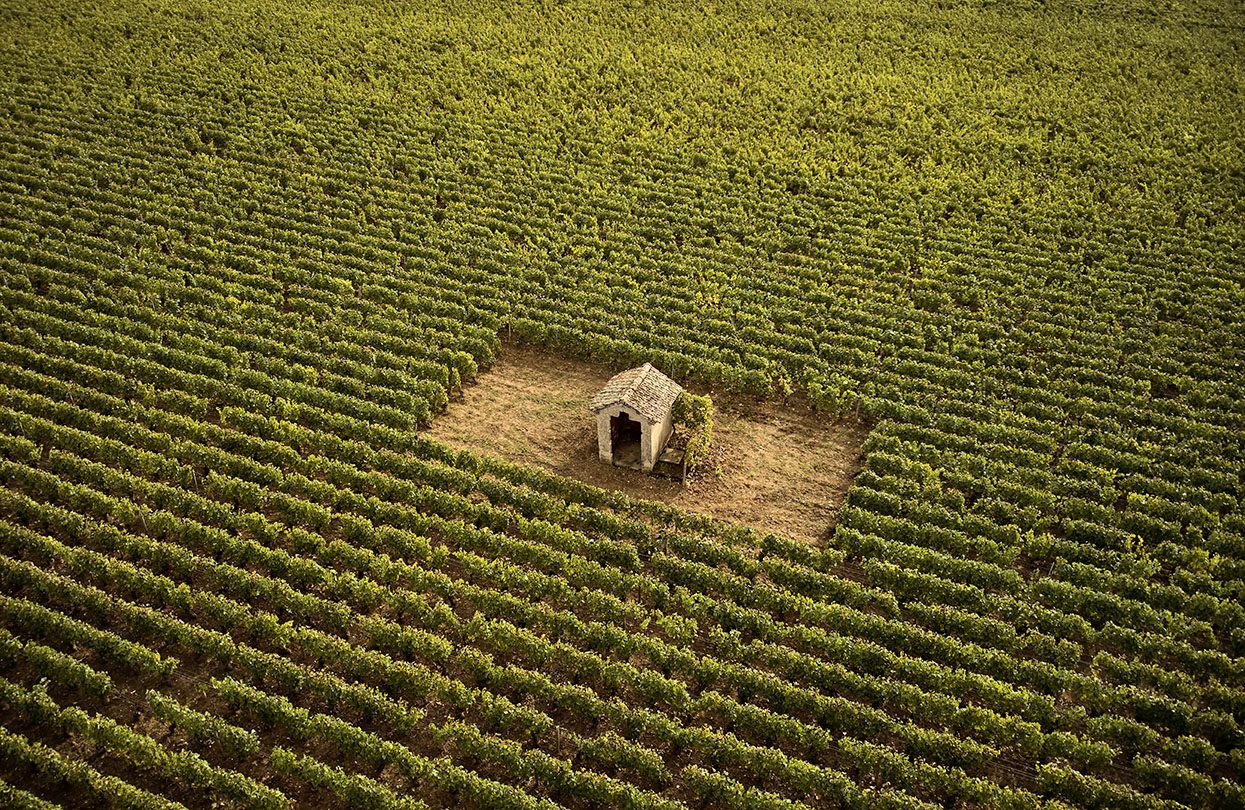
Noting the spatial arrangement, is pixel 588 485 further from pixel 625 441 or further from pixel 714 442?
pixel 714 442

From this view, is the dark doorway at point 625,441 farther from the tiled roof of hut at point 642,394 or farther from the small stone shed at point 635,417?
the tiled roof of hut at point 642,394

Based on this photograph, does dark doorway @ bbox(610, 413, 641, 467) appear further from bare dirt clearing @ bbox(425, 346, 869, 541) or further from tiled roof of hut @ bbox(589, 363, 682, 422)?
tiled roof of hut @ bbox(589, 363, 682, 422)

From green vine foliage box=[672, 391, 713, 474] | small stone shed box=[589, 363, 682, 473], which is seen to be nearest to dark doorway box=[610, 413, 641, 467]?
small stone shed box=[589, 363, 682, 473]

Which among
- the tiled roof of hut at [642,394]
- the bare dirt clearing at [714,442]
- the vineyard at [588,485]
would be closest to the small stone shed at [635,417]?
the tiled roof of hut at [642,394]

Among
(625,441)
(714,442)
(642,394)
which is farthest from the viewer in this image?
(714,442)

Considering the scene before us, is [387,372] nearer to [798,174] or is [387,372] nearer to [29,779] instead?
[29,779]

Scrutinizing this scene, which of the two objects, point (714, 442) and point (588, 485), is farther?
point (714, 442)

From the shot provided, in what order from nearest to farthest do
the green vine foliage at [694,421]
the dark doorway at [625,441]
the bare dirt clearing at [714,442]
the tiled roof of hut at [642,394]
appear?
the tiled roof of hut at [642,394], the bare dirt clearing at [714,442], the green vine foliage at [694,421], the dark doorway at [625,441]

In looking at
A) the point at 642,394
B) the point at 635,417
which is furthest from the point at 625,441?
the point at 642,394
